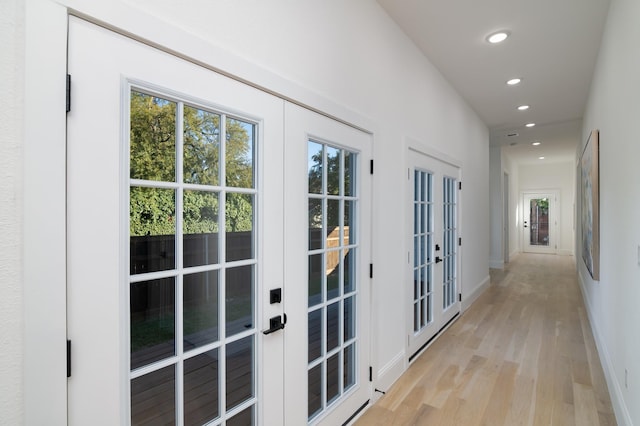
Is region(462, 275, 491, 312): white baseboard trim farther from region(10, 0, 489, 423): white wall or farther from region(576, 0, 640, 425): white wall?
region(10, 0, 489, 423): white wall

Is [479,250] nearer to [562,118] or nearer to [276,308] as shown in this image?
[562,118]

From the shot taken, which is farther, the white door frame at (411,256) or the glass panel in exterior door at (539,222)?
the glass panel in exterior door at (539,222)

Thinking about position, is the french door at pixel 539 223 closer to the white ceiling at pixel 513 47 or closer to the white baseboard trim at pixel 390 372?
the white ceiling at pixel 513 47

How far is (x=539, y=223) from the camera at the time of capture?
11453 millimetres

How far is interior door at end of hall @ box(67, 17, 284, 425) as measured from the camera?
3.39 feet

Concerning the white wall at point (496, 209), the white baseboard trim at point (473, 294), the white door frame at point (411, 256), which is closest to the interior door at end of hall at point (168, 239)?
the white door frame at point (411, 256)

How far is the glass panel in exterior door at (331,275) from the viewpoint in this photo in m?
1.95

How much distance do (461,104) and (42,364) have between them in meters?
4.96

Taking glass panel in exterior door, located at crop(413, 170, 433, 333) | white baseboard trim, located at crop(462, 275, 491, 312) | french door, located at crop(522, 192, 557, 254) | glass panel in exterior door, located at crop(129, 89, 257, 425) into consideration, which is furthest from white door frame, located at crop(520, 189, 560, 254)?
glass panel in exterior door, located at crop(129, 89, 257, 425)

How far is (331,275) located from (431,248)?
1.93m

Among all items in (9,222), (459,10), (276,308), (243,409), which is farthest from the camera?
(459,10)

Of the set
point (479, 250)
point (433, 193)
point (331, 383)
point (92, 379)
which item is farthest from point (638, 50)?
point (479, 250)

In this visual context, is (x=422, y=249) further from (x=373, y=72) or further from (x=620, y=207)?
(x=373, y=72)

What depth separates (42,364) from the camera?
3.02 ft
